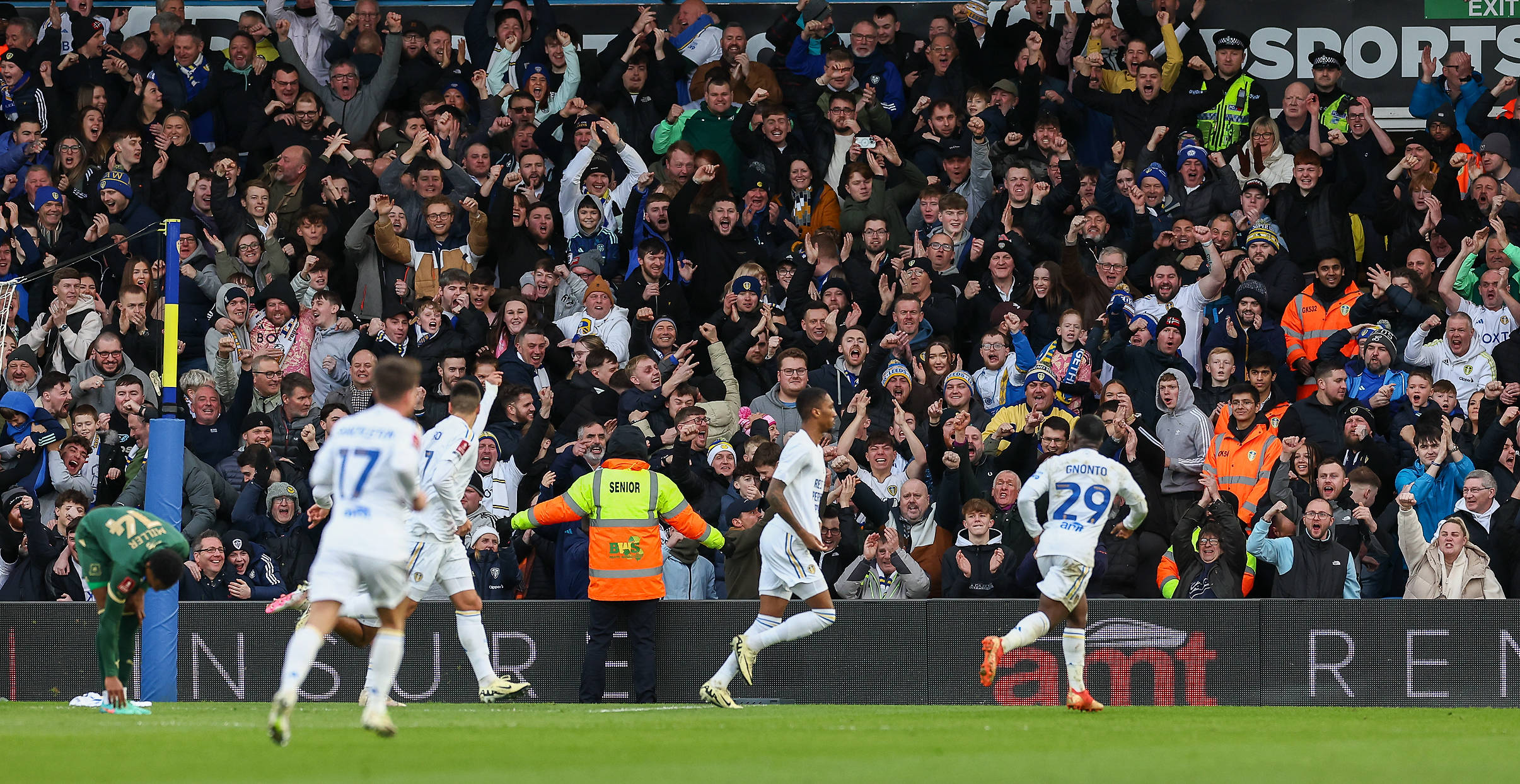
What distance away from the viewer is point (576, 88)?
20.4 meters

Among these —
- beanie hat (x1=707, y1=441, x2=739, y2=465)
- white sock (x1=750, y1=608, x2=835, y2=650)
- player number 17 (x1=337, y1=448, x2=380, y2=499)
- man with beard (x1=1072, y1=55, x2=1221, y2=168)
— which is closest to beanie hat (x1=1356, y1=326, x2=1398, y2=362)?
man with beard (x1=1072, y1=55, x2=1221, y2=168)

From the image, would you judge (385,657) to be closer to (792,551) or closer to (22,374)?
(792,551)

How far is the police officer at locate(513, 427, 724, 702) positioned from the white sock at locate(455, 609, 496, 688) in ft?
4.40

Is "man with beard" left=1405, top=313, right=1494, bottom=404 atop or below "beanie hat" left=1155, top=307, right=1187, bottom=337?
below

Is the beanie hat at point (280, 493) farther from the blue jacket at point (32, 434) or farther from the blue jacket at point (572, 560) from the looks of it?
the blue jacket at point (32, 434)

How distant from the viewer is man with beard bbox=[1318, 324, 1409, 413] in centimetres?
1633

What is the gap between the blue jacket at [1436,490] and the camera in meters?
15.1

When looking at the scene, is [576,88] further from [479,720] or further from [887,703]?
[479,720]

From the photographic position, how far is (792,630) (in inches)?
511

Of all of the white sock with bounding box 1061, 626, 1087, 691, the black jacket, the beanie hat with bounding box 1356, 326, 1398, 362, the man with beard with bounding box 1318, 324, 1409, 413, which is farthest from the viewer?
the beanie hat with bounding box 1356, 326, 1398, 362

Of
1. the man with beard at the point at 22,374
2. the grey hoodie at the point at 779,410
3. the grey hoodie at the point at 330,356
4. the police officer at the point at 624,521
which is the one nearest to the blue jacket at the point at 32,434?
the man with beard at the point at 22,374

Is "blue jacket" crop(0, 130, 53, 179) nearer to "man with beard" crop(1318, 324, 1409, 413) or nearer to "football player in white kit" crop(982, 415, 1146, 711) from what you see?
"football player in white kit" crop(982, 415, 1146, 711)

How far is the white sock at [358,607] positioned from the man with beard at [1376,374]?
28.6 ft

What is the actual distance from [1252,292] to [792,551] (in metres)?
6.54
